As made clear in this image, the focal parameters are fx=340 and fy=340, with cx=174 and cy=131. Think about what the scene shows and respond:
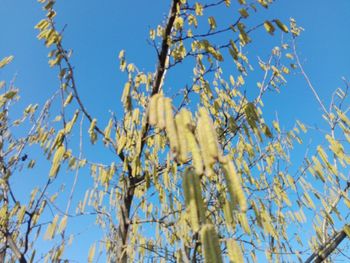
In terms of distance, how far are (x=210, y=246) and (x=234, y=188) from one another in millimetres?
176

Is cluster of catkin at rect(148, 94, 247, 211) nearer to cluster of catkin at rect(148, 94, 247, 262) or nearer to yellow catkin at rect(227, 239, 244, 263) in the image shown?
cluster of catkin at rect(148, 94, 247, 262)

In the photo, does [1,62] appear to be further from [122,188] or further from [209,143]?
[209,143]

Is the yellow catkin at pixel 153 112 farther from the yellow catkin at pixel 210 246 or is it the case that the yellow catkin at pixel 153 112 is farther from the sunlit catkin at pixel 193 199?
the yellow catkin at pixel 210 246

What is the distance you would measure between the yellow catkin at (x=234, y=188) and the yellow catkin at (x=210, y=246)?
0.13 metres

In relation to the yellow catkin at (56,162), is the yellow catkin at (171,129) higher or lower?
lower

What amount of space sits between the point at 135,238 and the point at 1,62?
195 centimetres

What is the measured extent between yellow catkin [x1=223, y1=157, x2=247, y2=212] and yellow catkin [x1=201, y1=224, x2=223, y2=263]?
13 centimetres

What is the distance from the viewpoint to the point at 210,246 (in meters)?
0.92

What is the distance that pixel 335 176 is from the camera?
2152 mm

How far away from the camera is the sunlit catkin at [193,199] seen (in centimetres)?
88

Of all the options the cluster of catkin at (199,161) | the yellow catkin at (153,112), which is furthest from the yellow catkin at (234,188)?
the yellow catkin at (153,112)

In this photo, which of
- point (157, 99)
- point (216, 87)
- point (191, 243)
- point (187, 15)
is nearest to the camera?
point (157, 99)

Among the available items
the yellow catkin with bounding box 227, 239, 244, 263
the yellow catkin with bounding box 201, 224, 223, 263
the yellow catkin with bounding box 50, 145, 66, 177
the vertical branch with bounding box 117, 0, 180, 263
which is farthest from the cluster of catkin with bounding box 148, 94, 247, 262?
the vertical branch with bounding box 117, 0, 180, 263

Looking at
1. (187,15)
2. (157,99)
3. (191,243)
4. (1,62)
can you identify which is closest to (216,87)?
(187,15)
